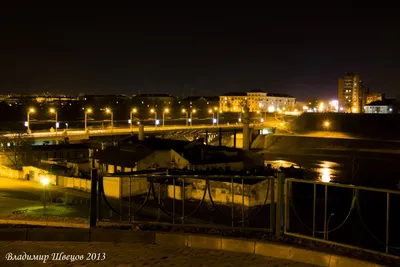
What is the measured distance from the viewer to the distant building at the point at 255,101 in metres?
127

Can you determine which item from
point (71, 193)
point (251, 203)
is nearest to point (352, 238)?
point (251, 203)

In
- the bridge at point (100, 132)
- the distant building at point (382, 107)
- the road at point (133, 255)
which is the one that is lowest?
the road at point (133, 255)

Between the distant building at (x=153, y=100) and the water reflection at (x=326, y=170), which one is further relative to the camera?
the distant building at (x=153, y=100)

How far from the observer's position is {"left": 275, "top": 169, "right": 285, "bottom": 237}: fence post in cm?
520

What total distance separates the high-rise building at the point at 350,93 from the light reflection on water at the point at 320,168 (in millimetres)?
78617

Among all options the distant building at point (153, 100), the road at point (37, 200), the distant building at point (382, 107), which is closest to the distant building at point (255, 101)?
the distant building at point (153, 100)

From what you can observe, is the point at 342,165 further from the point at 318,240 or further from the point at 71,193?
the point at 318,240

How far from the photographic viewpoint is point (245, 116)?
57375mm

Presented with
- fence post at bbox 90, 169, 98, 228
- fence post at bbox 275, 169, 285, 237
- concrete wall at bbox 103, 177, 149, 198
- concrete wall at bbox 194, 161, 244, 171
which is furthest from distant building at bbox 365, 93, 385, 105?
fence post at bbox 90, 169, 98, 228

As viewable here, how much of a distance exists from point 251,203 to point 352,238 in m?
6.09

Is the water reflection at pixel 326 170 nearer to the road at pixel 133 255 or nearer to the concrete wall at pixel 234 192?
the concrete wall at pixel 234 192

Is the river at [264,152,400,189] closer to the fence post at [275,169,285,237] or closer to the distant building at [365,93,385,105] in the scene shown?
the fence post at [275,169,285,237]

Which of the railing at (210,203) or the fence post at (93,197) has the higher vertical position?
the fence post at (93,197)

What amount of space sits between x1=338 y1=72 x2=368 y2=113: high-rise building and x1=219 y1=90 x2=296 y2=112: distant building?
13.8 metres
